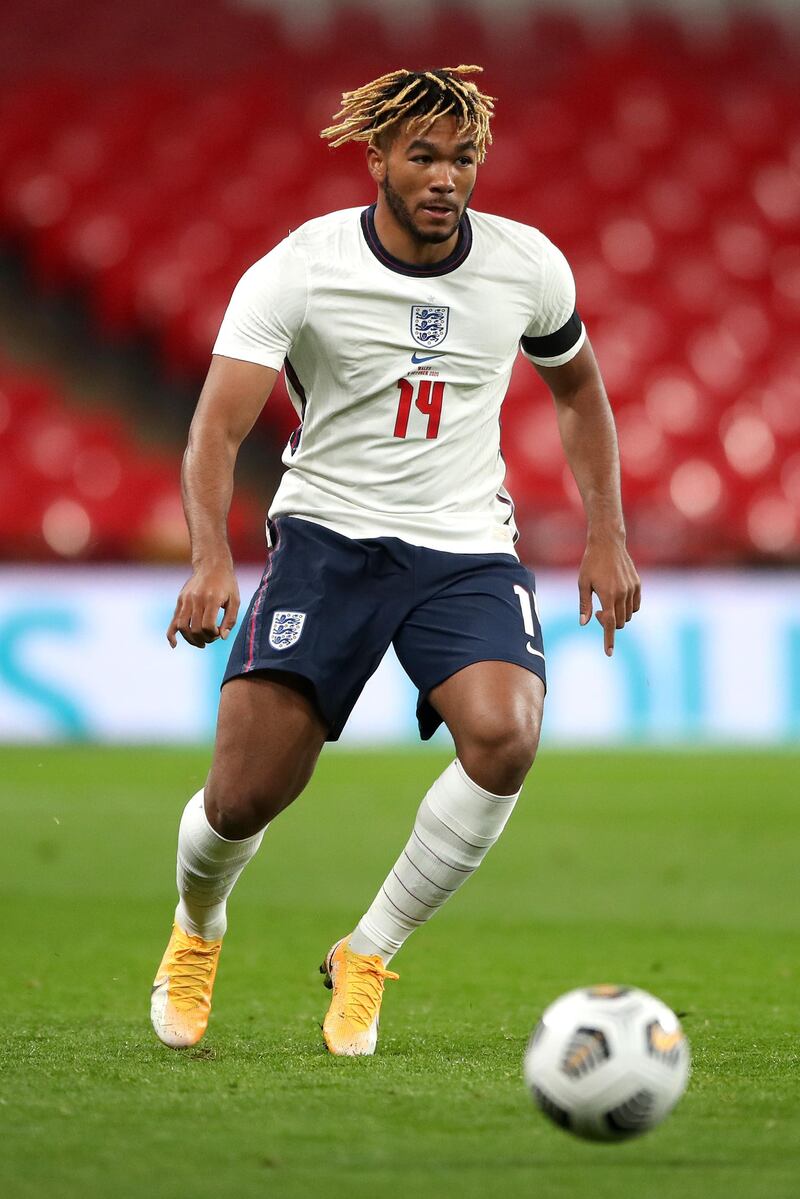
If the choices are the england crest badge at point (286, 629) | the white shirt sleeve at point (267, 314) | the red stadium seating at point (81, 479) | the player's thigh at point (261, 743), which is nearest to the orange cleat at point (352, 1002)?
the player's thigh at point (261, 743)

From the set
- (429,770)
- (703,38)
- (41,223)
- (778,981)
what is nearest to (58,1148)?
(778,981)

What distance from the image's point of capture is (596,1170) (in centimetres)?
273

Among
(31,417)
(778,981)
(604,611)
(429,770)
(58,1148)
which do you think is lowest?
(429,770)

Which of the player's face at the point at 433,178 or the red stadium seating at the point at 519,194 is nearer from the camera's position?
the player's face at the point at 433,178

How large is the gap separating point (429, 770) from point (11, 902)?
3.72 meters

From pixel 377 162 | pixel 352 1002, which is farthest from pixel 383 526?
pixel 352 1002

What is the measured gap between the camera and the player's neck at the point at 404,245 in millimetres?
4004

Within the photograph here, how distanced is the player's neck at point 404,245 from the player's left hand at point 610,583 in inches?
28.8

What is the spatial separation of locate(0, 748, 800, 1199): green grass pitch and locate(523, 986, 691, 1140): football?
7cm

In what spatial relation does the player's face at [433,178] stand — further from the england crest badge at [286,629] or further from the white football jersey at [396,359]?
the england crest badge at [286,629]

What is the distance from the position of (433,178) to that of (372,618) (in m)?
0.94

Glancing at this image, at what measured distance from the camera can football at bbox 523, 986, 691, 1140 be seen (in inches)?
111

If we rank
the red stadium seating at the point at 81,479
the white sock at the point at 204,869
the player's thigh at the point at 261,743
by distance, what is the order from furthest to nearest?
the red stadium seating at the point at 81,479
the white sock at the point at 204,869
the player's thigh at the point at 261,743

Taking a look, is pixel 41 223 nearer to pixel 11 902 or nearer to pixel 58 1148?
pixel 11 902
